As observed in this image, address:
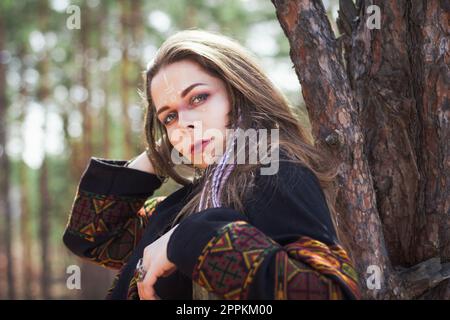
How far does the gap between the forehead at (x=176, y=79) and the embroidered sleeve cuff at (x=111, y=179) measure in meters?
0.56

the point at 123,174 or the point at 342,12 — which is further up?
the point at 342,12

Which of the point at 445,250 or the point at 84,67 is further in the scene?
the point at 84,67

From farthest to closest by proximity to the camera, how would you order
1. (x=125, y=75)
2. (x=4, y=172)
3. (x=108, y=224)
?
(x=4, y=172)
(x=125, y=75)
(x=108, y=224)

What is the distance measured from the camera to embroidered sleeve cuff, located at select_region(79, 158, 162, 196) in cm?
255

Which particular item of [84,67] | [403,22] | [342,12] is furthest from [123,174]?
[84,67]

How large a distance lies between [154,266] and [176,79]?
76cm

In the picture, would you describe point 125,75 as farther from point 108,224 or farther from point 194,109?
point 194,109

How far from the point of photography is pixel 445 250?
2.11m

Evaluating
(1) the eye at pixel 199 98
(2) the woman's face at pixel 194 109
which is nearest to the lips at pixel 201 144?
(2) the woman's face at pixel 194 109

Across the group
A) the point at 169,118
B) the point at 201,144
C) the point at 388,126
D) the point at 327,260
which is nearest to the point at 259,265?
the point at 327,260

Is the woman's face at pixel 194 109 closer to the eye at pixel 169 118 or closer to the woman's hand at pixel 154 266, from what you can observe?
the eye at pixel 169 118

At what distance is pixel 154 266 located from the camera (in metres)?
1.56

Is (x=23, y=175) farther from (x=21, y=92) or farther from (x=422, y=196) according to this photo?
(x=422, y=196)
